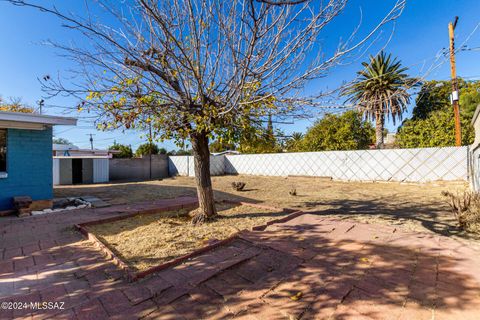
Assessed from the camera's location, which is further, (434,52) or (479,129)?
(479,129)

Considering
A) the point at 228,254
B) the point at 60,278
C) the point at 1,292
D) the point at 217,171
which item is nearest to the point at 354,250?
the point at 228,254

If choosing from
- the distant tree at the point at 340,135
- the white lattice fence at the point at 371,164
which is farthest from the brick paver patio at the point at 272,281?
the distant tree at the point at 340,135

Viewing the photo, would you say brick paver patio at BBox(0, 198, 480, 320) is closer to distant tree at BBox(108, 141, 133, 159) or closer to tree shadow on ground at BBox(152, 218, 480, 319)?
tree shadow on ground at BBox(152, 218, 480, 319)

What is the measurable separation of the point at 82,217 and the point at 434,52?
5.89 metres

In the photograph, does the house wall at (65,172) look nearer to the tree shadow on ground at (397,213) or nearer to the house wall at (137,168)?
the house wall at (137,168)

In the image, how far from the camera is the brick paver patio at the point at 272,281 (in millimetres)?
1620

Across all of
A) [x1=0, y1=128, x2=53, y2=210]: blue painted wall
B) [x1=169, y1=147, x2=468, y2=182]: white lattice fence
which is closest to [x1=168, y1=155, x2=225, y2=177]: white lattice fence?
[x1=169, y1=147, x2=468, y2=182]: white lattice fence

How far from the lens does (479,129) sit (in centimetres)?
471

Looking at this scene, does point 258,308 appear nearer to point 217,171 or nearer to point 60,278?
point 60,278

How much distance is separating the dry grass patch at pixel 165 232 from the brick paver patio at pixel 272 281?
0.82ft

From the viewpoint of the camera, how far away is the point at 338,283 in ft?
6.29

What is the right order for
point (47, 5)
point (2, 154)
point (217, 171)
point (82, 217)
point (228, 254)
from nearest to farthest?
point (47, 5) < point (228, 254) < point (82, 217) < point (2, 154) < point (217, 171)

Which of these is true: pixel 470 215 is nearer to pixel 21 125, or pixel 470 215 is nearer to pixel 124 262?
pixel 124 262

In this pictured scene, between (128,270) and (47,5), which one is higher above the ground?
(47,5)
